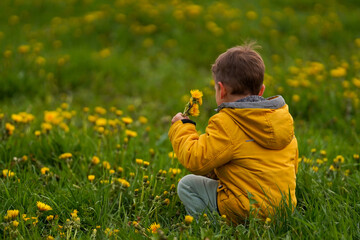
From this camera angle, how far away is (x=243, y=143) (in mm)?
2027

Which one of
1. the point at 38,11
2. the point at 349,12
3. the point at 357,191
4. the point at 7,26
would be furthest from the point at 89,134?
the point at 349,12

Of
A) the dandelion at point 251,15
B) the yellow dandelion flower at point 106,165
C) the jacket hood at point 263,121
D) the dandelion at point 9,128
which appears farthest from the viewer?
the dandelion at point 251,15

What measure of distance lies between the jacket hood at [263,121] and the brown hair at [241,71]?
86 mm

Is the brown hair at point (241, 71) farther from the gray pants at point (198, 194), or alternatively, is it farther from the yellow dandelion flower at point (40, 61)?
the yellow dandelion flower at point (40, 61)

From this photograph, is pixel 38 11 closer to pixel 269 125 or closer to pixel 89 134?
pixel 89 134

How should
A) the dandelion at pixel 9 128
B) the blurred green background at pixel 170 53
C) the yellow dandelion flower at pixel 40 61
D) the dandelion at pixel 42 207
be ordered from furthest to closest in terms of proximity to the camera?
1. the yellow dandelion flower at pixel 40 61
2. the blurred green background at pixel 170 53
3. the dandelion at pixel 9 128
4. the dandelion at pixel 42 207

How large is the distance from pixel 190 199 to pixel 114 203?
1.40 feet

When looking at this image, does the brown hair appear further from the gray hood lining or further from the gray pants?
the gray pants

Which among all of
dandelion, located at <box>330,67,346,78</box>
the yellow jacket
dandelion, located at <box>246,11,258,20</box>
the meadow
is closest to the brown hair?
the yellow jacket

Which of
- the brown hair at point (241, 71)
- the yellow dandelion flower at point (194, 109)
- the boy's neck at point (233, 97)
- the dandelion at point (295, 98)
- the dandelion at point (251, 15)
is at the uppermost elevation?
the brown hair at point (241, 71)

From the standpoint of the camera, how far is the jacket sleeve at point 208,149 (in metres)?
2.00

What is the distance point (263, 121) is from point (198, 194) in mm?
574

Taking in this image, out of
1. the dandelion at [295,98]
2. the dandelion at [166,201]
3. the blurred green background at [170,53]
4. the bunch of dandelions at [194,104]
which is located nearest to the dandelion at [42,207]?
the dandelion at [166,201]

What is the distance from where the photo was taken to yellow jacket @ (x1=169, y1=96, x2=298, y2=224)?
200 centimetres
